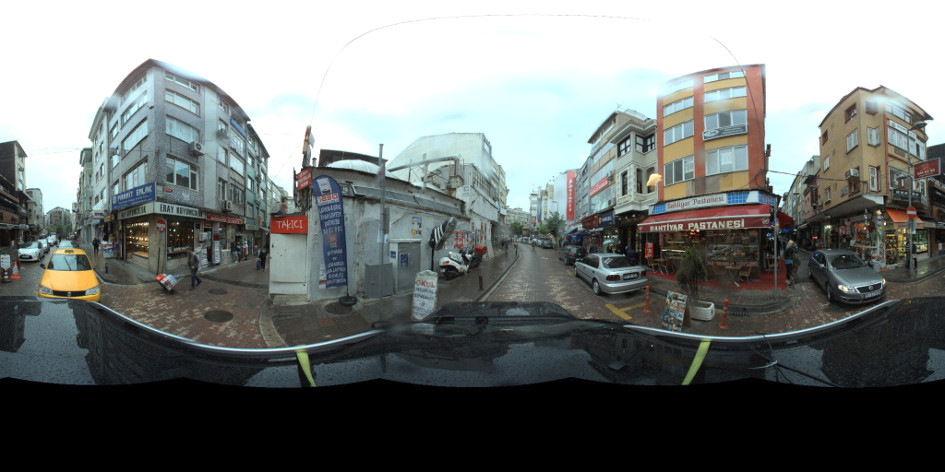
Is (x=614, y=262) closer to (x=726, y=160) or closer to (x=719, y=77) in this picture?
(x=726, y=160)

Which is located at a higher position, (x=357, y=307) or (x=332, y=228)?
(x=332, y=228)

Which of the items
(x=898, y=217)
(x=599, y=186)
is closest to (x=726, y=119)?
(x=898, y=217)

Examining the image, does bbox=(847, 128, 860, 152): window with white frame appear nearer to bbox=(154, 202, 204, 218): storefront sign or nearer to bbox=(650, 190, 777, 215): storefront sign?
bbox=(650, 190, 777, 215): storefront sign

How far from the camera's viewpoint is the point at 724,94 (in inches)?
314

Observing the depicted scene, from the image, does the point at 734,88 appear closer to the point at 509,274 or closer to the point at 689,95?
the point at 689,95

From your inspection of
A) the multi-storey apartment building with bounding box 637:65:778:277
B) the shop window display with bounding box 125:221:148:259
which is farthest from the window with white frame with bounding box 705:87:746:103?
the shop window display with bounding box 125:221:148:259

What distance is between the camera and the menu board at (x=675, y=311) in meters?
3.72

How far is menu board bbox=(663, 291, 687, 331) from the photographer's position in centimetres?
372

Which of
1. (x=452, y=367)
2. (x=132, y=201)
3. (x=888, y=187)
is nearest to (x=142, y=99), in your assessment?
(x=132, y=201)

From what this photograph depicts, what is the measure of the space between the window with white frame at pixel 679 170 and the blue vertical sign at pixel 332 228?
33.8 feet

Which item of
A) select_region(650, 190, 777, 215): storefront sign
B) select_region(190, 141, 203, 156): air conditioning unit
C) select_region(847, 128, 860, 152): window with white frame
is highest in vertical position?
select_region(190, 141, 203, 156): air conditioning unit

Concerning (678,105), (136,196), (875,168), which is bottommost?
(136,196)

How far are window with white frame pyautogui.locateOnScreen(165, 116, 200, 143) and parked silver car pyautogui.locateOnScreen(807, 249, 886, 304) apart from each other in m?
15.0

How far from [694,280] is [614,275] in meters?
1.48
